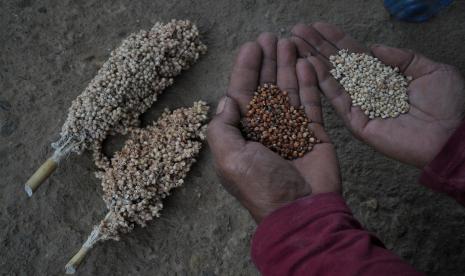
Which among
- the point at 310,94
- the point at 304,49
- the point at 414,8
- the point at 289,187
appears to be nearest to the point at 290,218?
the point at 289,187

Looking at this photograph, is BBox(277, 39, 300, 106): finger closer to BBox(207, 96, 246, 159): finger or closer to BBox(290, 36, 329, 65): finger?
BBox(290, 36, 329, 65): finger

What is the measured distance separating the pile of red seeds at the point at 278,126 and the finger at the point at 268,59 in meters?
0.08

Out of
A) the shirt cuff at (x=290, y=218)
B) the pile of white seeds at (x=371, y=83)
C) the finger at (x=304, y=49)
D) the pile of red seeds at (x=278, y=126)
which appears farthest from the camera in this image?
the finger at (x=304, y=49)

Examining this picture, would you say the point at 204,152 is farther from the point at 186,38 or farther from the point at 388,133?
the point at 388,133

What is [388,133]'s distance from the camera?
2068 mm

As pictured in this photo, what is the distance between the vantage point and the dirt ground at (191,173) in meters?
2.23

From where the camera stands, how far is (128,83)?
224 cm

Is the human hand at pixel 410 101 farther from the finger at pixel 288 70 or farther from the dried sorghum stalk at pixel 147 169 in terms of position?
the dried sorghum stalk at pixel 147 169

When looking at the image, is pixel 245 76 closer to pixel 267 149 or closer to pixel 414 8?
pixel 267 149

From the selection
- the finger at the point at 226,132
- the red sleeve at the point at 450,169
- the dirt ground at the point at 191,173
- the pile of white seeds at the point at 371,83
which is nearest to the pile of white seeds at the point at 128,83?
the dirt ground at the point at 191,173

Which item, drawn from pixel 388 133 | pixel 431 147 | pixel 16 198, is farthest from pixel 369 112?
pixel 16 198

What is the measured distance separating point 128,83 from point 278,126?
70cm

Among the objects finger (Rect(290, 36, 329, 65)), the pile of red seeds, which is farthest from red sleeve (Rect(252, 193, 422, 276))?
finger (Rect(290, 36, 329, 65))

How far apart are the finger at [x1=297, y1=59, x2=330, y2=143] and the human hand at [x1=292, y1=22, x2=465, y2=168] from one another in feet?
0.18
